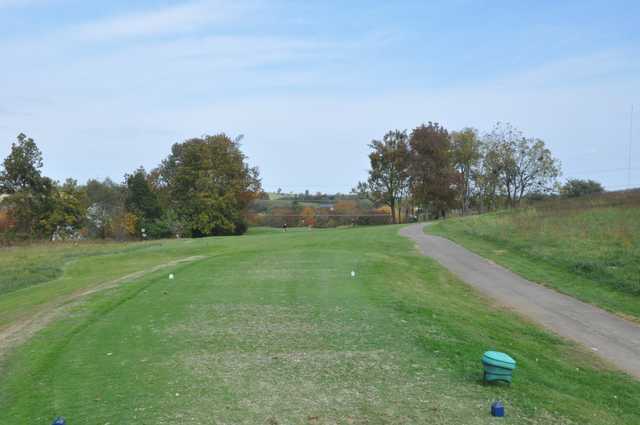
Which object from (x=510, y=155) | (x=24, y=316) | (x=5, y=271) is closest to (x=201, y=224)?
(x=5, y=271)

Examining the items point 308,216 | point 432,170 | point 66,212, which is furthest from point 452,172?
point 66,212

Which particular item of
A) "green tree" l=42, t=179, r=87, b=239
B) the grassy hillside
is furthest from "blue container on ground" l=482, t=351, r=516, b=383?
"green tree" l=42, t=179, r=87, b=239

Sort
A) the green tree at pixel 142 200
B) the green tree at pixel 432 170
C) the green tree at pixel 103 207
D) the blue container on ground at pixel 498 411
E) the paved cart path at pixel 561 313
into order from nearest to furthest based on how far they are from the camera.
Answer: the blue container on ground at pixel 498 411 < the paved cart path at pixel 561 313 < the green tree at pixel 432 170 < the green tree at pixel 142 200 < the green tree at pixel 103 207

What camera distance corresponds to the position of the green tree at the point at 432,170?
7755cm

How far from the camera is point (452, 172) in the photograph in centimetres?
7869

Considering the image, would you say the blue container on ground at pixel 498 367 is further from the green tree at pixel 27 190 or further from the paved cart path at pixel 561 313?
the green tree at pixel 27 190

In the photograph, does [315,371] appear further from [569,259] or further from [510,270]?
[569,259]

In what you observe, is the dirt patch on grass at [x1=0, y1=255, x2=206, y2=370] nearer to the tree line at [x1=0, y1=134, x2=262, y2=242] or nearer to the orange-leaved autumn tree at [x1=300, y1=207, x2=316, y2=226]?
the tree line at [x1=0, y1=134, x2=262, y2=242]

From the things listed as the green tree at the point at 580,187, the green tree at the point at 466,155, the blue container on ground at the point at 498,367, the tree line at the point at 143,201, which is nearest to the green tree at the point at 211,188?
the tree line at the point at 143,201

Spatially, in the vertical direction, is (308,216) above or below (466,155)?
below

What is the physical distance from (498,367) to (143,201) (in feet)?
261

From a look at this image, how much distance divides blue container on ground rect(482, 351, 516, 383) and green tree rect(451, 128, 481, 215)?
80236mm

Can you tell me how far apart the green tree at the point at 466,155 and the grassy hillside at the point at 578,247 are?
4616cm

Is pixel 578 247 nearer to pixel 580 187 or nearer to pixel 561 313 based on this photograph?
pixel 561 313
